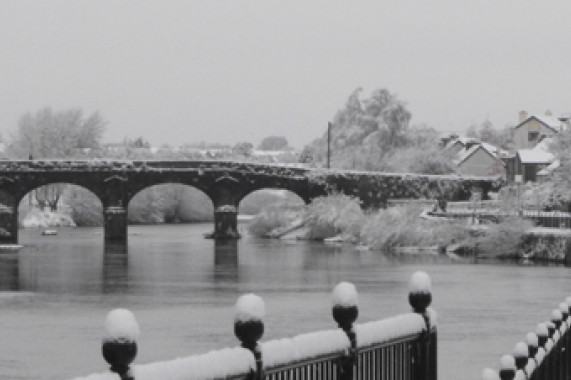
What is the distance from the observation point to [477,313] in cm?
3425

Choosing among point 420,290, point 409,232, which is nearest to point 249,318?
point 420,290

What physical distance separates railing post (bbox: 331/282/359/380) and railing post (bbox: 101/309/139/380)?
211cm

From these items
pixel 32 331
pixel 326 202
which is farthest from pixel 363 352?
pixel 326 202

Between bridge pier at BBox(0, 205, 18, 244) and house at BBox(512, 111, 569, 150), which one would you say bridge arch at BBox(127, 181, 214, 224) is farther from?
house at BBox(512, 111, 569, 150)

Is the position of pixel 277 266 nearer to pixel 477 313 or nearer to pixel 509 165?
pixel 477 313

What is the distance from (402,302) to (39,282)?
1523 centimetres

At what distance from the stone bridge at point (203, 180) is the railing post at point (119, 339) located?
3152 inches

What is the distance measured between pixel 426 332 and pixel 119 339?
14.4 feet

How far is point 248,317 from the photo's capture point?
602cm

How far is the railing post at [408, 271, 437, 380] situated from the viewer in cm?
873

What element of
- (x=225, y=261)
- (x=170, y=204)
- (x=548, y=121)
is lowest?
(x=225, y=261)

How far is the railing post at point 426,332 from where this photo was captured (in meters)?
8.73

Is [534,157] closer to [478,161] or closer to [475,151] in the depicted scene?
[475,151]

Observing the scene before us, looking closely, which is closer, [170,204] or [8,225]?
[8,225]
